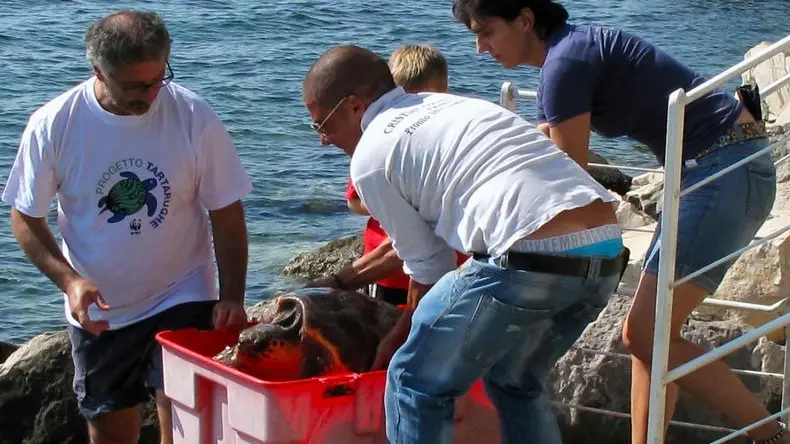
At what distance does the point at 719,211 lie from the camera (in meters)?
3.99

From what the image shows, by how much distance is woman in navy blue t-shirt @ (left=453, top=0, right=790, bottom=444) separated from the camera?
4.00m

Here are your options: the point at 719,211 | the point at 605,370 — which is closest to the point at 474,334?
the point at 719,211

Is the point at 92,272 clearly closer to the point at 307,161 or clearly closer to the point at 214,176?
the point at 214,176

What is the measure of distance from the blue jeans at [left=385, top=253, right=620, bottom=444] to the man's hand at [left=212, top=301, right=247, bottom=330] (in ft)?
2.62

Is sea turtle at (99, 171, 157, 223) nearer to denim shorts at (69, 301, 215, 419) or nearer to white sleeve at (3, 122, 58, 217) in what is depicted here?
white sleeve at (3, 122, 58, 217)

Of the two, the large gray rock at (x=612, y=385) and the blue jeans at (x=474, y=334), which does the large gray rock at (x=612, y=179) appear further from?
the blue jeans at (x=474, y=334)

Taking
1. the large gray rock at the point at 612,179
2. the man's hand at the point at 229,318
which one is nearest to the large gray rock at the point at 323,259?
the large gray rock at the point at 612,179

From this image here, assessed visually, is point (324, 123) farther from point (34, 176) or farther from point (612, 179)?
point (612, 179)

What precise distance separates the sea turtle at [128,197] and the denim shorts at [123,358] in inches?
13.8

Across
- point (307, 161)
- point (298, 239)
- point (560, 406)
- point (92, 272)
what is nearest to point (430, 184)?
point (92, 272)

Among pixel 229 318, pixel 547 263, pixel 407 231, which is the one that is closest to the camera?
pixel 547 263

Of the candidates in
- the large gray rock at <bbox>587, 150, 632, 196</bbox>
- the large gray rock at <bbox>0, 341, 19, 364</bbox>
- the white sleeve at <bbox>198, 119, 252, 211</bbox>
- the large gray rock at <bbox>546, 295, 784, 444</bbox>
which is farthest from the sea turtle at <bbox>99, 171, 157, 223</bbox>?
the large gray rock at <bbox>587, 150, 632, 196</bbox>

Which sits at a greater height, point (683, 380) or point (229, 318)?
point (229, 318)

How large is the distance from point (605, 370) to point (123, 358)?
A: 183 centimetres
